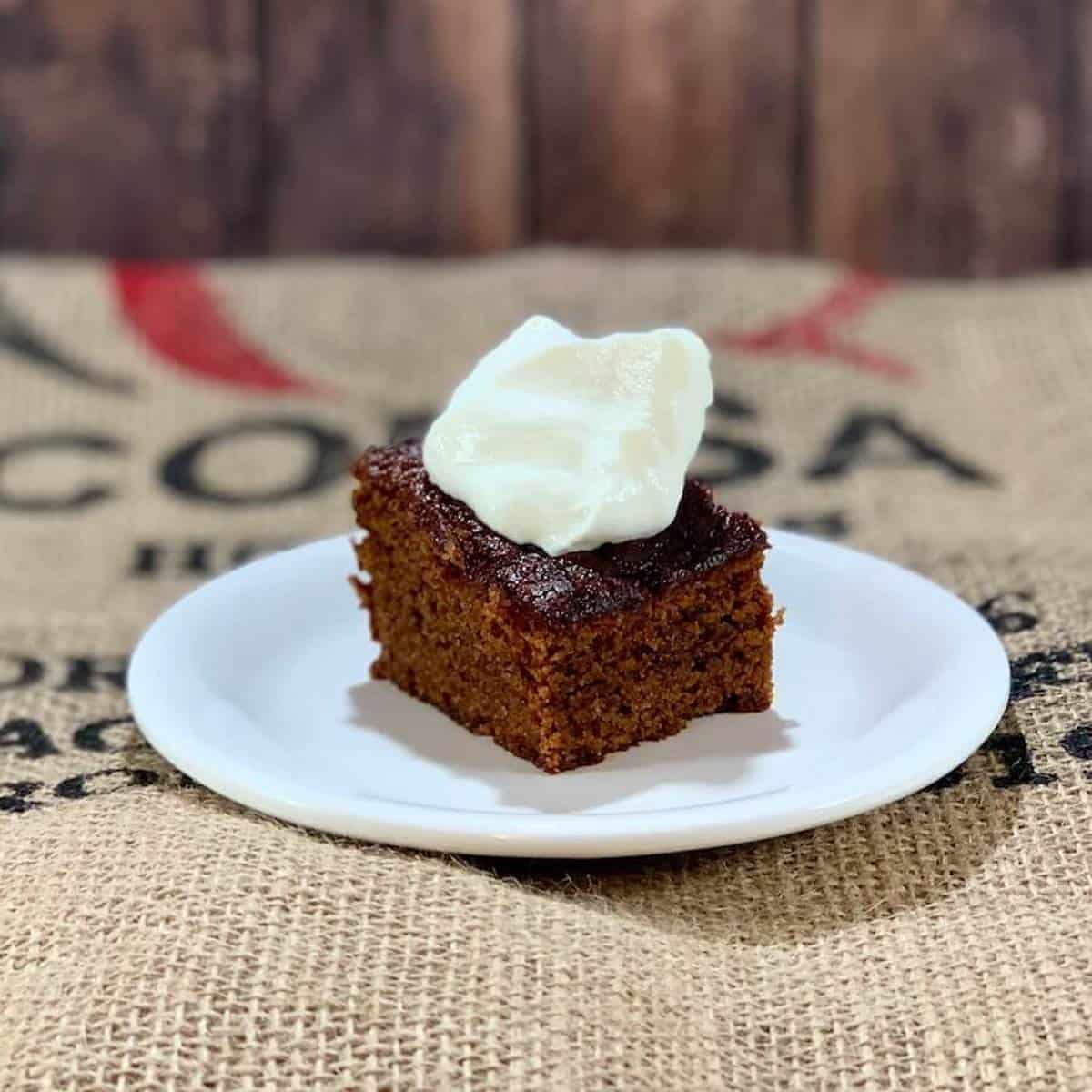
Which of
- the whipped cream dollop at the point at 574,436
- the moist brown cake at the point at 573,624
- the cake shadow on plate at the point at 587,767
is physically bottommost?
the cake shadow on plate at the point at 587,767

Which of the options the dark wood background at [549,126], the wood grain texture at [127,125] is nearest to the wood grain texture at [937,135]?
the dark wood background at [549,126]

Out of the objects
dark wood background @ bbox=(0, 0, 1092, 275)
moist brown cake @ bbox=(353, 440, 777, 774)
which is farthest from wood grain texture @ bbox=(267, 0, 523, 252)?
moist brown cake @ bbox=(353, 440, 777, 774)

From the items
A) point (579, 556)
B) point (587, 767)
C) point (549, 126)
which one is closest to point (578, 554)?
point (579, 556)

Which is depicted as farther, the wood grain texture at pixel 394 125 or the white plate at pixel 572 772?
the wood grain texture at pixel 394 125

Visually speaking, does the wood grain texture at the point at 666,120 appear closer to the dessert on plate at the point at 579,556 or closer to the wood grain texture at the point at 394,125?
the wood grain texture at the point at 394,125

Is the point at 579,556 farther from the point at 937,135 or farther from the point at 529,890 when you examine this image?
the point at 937,135

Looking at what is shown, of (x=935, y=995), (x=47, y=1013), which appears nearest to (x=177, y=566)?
(x=47, y=1013)

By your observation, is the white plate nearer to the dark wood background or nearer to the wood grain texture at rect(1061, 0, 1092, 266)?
the dark wood background
